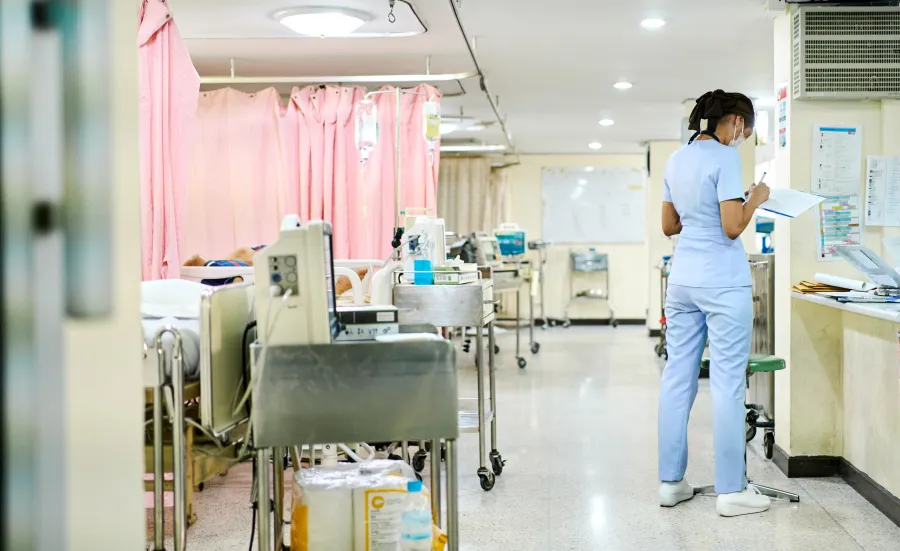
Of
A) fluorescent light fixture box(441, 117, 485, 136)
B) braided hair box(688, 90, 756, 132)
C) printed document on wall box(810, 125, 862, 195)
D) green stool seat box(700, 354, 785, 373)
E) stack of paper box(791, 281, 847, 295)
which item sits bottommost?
green stool seat box(700, 354, 785, 373)

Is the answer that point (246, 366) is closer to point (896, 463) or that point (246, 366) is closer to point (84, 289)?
point (84, 289)

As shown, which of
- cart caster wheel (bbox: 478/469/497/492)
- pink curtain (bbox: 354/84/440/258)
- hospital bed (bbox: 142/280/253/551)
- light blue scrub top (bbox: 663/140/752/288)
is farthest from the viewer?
pink curtain (bbox: 354/84/440/258)

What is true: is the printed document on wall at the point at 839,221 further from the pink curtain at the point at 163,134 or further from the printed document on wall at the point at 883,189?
the pink curtain at the point at 163,134

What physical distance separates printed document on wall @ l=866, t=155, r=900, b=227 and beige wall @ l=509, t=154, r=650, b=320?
753cm

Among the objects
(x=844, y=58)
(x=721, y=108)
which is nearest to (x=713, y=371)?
(x=721, y=108)

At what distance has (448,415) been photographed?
205 cm

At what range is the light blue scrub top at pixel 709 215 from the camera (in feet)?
10.5

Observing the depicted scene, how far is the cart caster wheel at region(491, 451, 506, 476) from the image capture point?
385cm

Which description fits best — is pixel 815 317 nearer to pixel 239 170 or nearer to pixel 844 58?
pixel 844 58

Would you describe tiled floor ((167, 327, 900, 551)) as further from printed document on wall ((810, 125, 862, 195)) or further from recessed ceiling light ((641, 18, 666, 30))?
recessed ceiling light ((641, 18, 666, 30))

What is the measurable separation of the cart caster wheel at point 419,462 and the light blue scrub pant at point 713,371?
3.54 feet

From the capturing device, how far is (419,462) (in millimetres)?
3963

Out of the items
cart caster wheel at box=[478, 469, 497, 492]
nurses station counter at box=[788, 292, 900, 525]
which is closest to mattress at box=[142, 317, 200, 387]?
cart caster wheel at box=[478, 469, 497, 492]

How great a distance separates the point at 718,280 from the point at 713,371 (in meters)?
0.35
